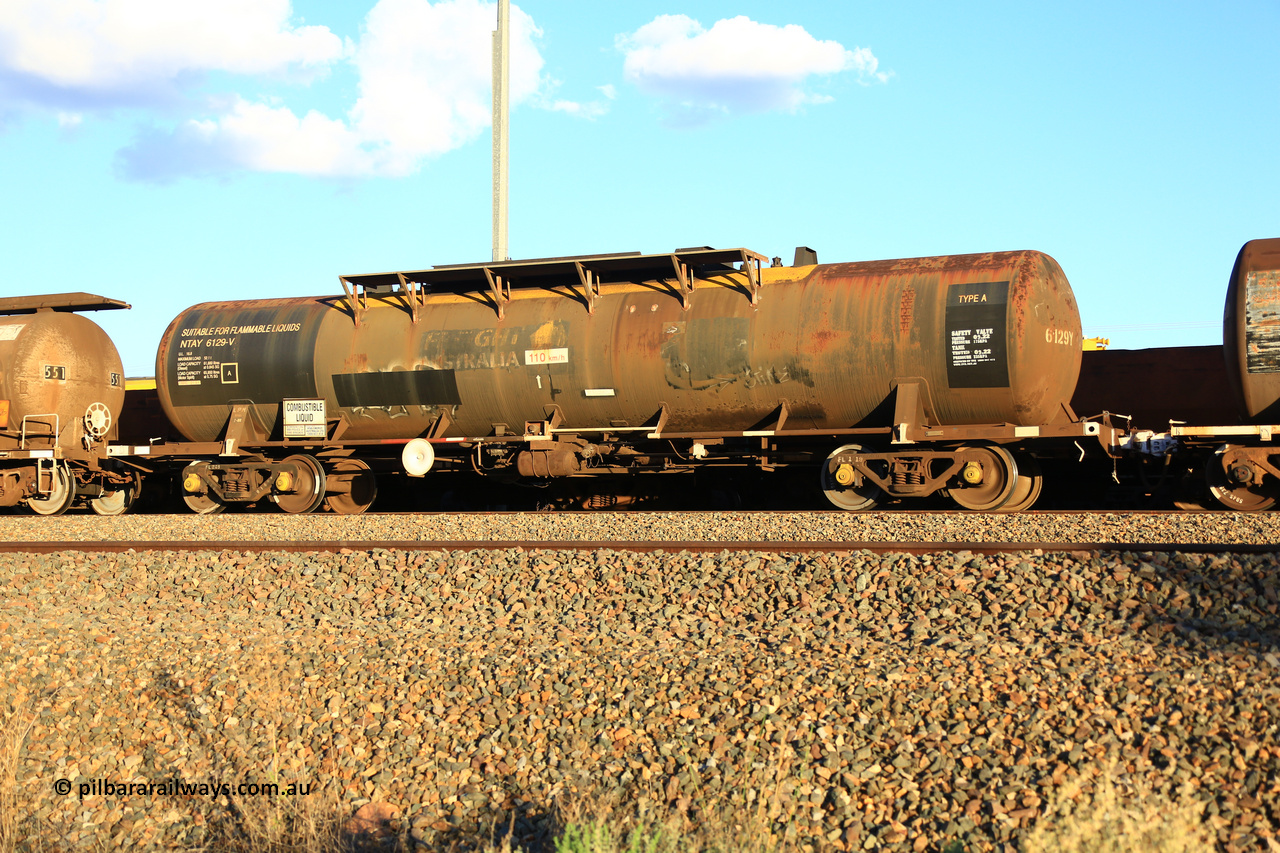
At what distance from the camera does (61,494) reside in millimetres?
14688

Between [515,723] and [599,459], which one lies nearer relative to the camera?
[515,723]

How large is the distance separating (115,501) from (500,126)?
350 inches

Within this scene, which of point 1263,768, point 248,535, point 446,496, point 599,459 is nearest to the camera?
point 1263,768

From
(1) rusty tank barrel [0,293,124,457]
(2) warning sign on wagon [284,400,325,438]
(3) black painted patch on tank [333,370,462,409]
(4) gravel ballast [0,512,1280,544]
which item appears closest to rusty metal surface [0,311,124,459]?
(1) rusty tank barrel [0,293,124,457]

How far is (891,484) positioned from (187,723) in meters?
8.15

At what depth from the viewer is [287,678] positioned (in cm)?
534

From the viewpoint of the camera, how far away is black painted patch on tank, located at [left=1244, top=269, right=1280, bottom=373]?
1013cm

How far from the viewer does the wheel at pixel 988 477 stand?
11.0 metres

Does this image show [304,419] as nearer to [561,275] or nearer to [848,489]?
[561,275]

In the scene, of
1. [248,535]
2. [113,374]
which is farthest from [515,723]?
[113,374]

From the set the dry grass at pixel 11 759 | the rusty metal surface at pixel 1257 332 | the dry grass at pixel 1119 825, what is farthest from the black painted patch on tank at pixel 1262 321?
the dry grass at pixel 11 759

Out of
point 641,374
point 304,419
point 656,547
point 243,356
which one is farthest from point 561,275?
point 656,547

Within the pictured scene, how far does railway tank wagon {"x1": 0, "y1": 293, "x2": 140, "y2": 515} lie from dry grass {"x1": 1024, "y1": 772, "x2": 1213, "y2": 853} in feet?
47.3

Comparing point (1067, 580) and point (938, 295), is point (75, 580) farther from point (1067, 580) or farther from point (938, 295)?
point (938, 295)
